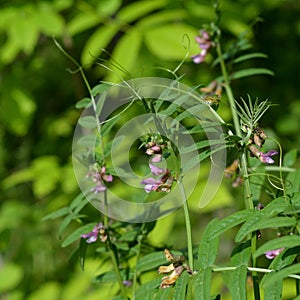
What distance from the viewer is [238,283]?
59 cm

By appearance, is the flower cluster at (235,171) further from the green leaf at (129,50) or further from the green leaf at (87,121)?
the green leaf at (129,50)

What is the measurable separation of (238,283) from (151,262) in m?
0.18

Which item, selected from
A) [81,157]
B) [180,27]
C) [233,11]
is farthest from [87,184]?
[233,11]

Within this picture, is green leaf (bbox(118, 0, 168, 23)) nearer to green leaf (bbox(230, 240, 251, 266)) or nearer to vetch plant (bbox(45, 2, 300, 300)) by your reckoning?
vetch plant (bbox(45, 2, 300, 300))

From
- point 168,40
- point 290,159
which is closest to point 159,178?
point 290,159

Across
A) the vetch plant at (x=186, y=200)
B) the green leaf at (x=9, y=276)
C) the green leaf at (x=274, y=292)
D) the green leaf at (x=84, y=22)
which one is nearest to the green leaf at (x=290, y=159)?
the vetch plant at (x=186, y=200)

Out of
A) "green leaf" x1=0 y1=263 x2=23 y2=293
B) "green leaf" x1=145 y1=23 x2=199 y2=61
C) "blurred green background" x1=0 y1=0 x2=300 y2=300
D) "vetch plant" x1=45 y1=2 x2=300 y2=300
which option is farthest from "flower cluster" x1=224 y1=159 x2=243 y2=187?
"green leaf" x1=0 y1=263 x2=23 y2=293

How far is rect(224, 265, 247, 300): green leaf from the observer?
1.86ft

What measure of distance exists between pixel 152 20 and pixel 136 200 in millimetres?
890

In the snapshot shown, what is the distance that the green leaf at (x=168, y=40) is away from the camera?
5.04 feet

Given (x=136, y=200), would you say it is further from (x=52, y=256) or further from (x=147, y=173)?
(x=52, y=256)

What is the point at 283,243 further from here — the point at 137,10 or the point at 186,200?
the point at 137,10

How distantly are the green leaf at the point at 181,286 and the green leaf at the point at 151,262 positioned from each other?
0.11m

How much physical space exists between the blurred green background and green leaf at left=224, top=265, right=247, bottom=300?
60 centimetres
